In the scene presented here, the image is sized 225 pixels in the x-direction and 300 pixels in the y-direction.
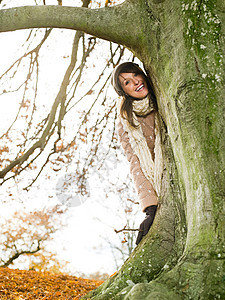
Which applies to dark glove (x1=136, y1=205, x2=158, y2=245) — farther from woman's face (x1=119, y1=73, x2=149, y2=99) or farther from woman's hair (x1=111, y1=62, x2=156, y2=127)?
woman's face (x1=119, y1=73, x2=149, y2=99)

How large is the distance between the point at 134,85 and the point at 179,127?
0.94 meters

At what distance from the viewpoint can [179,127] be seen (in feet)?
6.57

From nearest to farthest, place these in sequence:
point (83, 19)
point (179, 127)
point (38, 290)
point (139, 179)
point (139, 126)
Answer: point (179, 127), point (83, 19), point (139, 179), point (139, 126), point (38, 290)

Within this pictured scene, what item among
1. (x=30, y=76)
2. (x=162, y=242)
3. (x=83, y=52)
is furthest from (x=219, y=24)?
(x=30, y=76)

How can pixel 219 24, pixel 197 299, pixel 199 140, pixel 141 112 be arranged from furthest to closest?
pixel 141 112
pixel 219 24
pixel 199 140
pixel 197 299

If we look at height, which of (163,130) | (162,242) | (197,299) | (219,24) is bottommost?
(197,299)

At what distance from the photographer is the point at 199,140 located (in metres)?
1.85

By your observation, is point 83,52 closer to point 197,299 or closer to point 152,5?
point 152,5

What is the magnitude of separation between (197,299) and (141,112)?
176cm

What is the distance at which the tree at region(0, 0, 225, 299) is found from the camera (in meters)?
1.58

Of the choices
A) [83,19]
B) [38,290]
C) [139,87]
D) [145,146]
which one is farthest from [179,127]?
[38,290]

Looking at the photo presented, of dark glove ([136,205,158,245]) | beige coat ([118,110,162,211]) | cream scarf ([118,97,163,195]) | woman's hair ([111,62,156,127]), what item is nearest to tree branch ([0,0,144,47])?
woman's hair ([111,62,156,127])

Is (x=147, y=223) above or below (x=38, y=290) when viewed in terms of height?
above

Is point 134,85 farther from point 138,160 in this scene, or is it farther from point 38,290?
point 38,290
